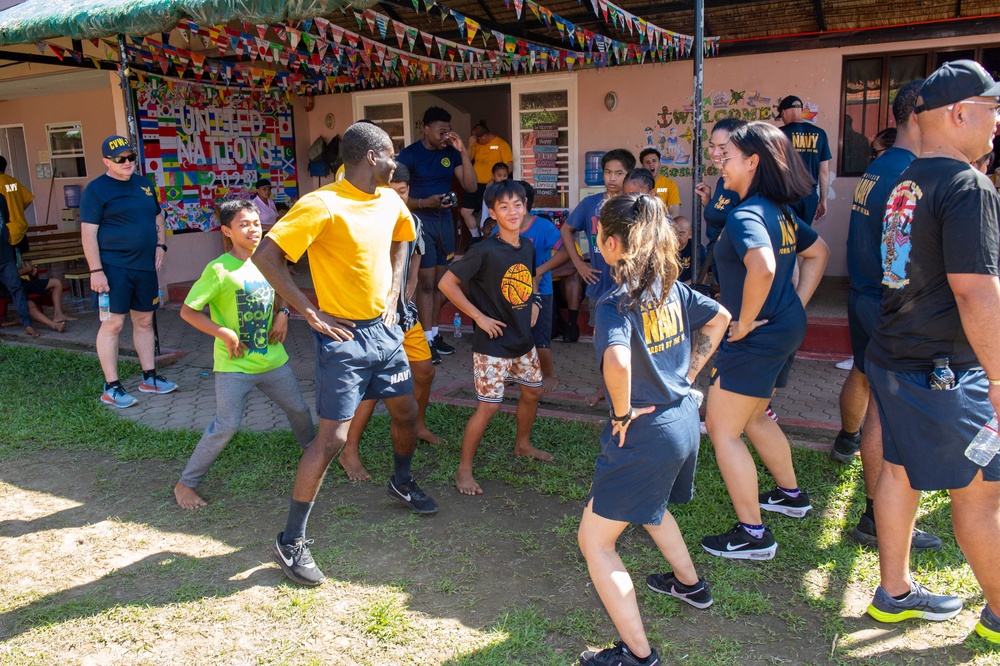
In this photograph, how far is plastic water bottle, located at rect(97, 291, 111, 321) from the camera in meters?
5.95

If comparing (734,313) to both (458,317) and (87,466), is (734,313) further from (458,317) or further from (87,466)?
(458,317)

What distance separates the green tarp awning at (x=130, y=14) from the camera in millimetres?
4520

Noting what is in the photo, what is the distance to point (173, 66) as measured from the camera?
951 cm

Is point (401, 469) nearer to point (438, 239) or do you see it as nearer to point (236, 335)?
point (236, 335)

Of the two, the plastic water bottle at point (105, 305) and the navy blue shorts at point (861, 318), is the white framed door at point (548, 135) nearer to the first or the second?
the plastic water bottle at point (105, 305)

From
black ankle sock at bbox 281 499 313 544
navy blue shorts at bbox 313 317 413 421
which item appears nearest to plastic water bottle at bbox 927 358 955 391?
navy blue shorts at bbox 313 317 413 421

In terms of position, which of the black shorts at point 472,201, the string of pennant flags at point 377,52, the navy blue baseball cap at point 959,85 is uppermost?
the string of pennant flags at point 377,52

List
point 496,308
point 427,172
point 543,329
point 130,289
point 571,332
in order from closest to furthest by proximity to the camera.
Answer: point 496,308 < point 543,329 < point 130,289 < point 427,172 < point 571,332

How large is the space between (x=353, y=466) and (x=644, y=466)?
2.35 m

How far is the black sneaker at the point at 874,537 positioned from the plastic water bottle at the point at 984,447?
0.94 meters

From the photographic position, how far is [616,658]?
2.63 meters

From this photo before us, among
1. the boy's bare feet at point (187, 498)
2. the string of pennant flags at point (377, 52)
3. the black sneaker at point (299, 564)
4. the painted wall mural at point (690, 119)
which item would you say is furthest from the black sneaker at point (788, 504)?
the painted wall mural at point (690, 119)

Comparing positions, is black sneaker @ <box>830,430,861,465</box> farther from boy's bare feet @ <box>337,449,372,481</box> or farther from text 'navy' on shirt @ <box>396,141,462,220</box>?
text 'navy' on shirt @ <box>396,141,462,220</box>

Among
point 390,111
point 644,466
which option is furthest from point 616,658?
point 390,111
